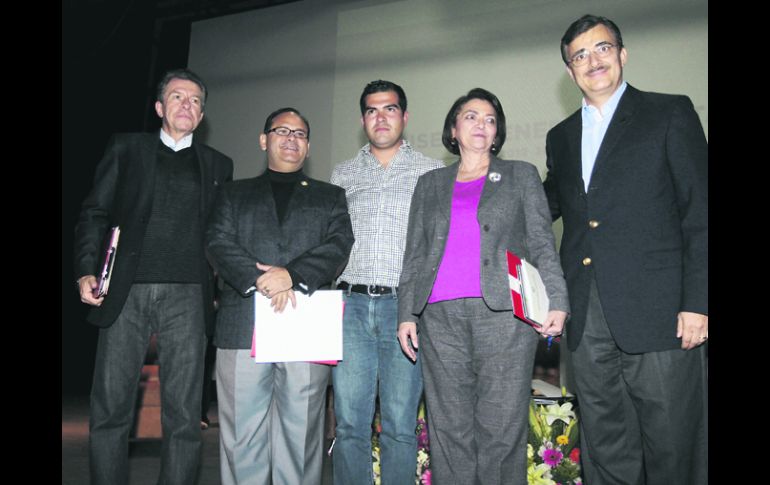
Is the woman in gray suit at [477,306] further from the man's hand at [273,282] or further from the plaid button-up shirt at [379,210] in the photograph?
the man's hand at [273,282]

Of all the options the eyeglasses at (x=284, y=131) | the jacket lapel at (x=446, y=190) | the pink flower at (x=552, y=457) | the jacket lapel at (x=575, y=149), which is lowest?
the pink flower at (x=552, y=457)

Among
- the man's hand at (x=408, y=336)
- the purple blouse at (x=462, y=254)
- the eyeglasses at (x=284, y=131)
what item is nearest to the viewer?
the purple blouse at (x=462, y=254)

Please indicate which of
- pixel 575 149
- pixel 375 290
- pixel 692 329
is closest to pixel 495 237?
pixel 575 149

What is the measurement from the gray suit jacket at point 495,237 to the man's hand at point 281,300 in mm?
401

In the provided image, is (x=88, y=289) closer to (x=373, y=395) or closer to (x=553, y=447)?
(x=373, y=395)

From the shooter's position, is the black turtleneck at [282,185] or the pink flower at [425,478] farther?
the pink flower at [425,478]

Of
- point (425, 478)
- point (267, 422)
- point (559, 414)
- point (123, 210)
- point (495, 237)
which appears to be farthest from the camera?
point (559, 414)

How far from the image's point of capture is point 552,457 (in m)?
2.73

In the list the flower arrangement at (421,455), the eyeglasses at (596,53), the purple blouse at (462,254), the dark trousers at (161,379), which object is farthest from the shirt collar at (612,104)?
the dark trousers at (161,379)

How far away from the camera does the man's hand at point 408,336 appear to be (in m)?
2.13

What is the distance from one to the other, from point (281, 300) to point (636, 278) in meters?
1.20

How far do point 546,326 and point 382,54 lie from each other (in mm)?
3734
